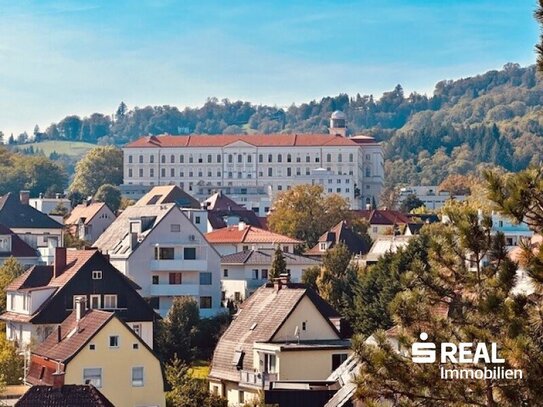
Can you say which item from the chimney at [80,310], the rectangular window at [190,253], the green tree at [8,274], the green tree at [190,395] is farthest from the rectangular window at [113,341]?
the rectangular window at [190,253]

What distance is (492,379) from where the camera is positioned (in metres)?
20.6

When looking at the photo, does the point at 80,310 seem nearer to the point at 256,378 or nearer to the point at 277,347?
the point at 277,347

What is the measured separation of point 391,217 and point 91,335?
100 metres

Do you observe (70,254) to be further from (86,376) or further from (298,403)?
(298,403)

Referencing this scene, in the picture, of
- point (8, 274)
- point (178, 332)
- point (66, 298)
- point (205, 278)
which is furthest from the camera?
point (205, 278)

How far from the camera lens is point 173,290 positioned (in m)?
77.1

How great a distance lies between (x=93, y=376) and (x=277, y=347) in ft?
17.4

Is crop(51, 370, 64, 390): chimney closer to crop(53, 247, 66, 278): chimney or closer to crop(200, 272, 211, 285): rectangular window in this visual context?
crop(53, 247, 66, 278): chimney

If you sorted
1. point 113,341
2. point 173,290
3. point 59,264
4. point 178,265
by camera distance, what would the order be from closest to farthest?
1. point 113,341
2. point 59,264
3. point 173,290
4. point 178,265

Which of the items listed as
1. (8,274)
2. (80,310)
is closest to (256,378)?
(80,310)

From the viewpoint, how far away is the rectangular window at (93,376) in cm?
4556

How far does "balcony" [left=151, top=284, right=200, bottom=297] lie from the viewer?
76.8 m

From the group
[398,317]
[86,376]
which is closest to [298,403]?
[86,376]

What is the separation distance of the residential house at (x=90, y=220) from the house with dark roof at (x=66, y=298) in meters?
56.8
